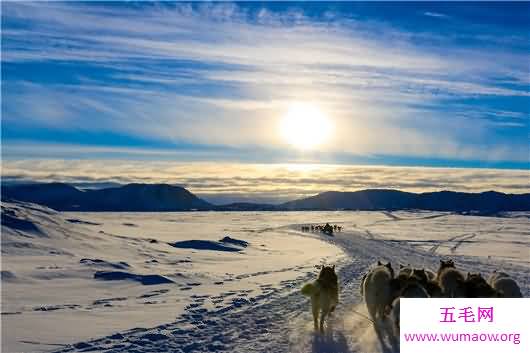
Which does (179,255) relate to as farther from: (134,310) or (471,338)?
(471,338)

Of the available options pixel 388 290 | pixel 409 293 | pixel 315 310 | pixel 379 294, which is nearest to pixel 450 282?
pixel 388 290

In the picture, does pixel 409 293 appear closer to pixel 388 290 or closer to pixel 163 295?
pixel 388 290

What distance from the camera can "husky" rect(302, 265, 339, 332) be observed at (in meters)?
8.98

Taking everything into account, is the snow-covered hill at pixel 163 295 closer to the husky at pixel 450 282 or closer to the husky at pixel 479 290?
the husky at pixel 450 282

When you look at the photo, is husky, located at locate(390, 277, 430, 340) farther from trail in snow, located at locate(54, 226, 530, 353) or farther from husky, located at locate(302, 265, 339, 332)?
husky, located at locate(302, 265, 339, 332)

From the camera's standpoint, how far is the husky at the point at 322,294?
8984mm

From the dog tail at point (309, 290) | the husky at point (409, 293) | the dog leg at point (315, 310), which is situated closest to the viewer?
the husky at point (409, 293)

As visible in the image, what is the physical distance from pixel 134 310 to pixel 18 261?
22.3 feet

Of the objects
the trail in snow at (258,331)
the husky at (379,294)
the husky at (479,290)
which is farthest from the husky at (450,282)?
the trail in snow at (258,331)

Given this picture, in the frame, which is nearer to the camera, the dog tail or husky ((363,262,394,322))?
the dog tail

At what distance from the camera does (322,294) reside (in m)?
9.16

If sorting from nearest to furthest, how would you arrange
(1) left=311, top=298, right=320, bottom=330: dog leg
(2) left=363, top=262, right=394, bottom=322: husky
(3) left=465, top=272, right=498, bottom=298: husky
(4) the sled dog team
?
(3) left=465, top=272, right=498, bottom=298: husky
(4) the sled dog team
(1) left=311, top=298, right=320, bottom=330: dog leg
(2) left=363, top=262, right=394, bottom=322: husky

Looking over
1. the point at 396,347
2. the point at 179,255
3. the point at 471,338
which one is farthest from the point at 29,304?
the point at 179,255

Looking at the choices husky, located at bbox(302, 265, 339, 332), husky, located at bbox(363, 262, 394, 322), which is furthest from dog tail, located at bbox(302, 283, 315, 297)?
husky, located at bbox(363, 262, 394, 322)
